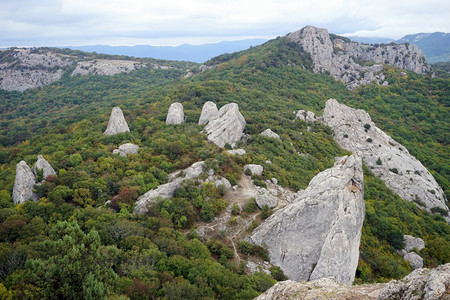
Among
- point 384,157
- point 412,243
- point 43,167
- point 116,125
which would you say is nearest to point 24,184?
point 43,167

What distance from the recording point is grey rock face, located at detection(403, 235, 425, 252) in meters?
34.9

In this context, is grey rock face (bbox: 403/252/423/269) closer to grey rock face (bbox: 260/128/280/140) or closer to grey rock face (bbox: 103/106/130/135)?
grey rock face (bbox: 260/128/280/140)

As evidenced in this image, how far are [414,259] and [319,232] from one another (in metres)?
17.6

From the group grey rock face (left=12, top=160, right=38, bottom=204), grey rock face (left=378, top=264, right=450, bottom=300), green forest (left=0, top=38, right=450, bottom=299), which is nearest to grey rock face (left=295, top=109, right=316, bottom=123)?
green forest (left=0, top=38, right=450, bottom=299)

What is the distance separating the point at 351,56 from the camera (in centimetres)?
12331

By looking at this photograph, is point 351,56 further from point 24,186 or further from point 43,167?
point 24,186

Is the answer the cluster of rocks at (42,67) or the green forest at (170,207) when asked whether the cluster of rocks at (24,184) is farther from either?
the cluster of rocks at (42,67)

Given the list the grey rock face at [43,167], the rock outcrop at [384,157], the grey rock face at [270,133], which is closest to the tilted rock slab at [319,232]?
the grey rock face at [270,133]

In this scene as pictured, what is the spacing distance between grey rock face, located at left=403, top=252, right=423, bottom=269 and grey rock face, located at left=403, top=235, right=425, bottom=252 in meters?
1.57

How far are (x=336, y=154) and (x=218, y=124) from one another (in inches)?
1076

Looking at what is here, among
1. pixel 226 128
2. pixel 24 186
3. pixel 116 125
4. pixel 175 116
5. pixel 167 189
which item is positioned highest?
pixel 175 116

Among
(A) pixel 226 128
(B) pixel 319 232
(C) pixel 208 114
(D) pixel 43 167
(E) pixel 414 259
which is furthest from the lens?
(C) pixel 208 114

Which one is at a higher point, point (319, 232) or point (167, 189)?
point (167, 189)

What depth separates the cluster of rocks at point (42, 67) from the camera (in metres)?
136
